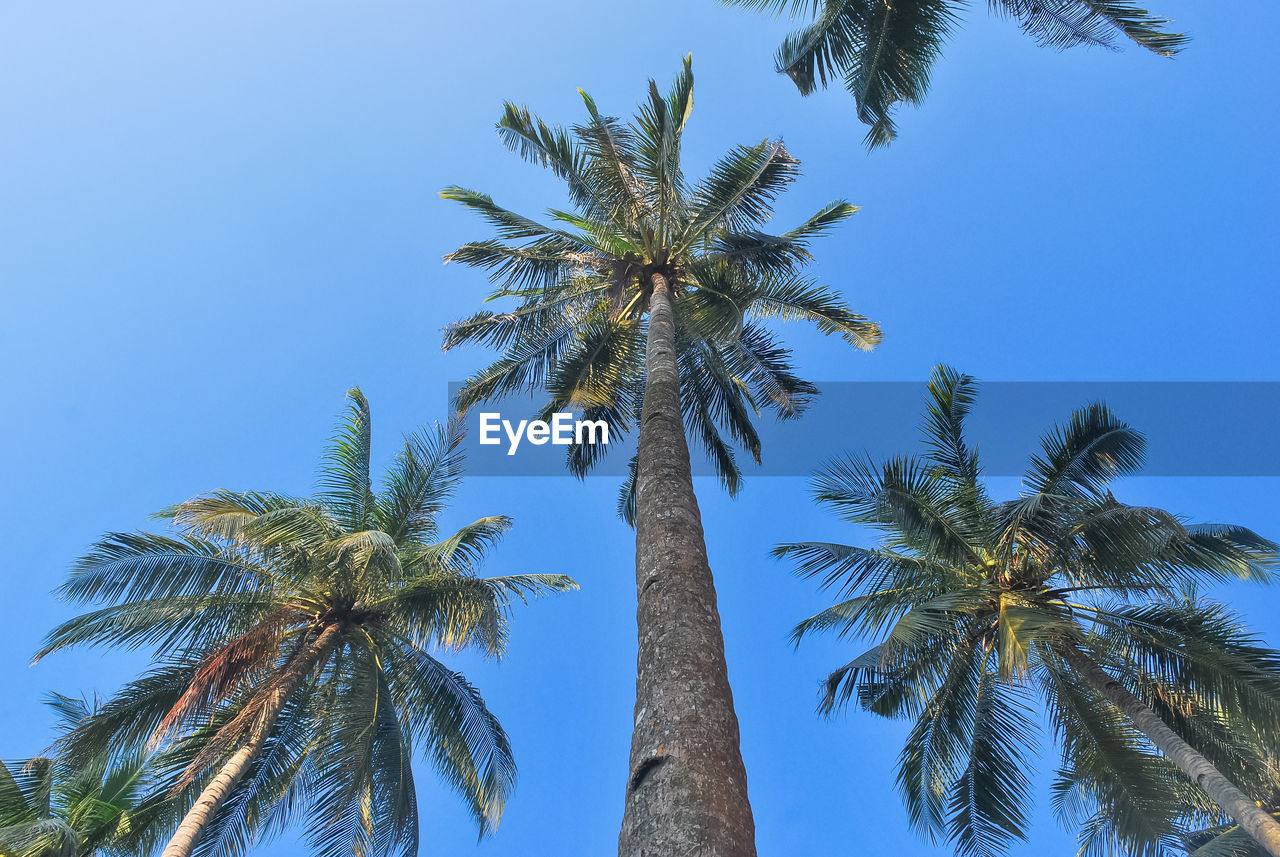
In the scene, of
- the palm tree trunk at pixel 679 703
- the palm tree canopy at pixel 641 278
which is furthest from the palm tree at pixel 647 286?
the palm tree trunk at pixel 679 703

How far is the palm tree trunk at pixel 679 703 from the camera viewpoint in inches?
153

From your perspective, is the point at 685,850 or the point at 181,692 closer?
the point at 685,850

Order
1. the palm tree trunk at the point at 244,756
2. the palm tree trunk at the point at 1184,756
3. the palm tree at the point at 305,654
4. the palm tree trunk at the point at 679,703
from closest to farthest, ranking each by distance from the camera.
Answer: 1. the palm tree trunk at the point at 679,703
2. the palm tree trunk at the point at 1184,756
3. the palm tree trunk at the point at 244,756
4. the palm tree at the point at 305,654

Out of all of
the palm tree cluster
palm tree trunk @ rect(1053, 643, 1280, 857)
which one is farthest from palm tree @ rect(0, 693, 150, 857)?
palm tree trunk @ rect(1053, 643, 1280, 857)

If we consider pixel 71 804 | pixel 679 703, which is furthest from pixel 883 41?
pixel 71 804

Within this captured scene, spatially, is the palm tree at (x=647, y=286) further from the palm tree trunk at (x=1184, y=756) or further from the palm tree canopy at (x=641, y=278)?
the palm tree trunk at (x=1184, y=756)

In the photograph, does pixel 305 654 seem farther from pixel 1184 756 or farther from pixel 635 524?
pixel 1184 756

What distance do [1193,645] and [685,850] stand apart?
9.78 m

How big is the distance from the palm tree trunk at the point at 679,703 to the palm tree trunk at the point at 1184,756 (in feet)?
21.1

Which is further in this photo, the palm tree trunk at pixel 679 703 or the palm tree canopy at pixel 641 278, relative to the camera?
the palm tree canopy at pixel 641 278

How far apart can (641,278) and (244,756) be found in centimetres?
839

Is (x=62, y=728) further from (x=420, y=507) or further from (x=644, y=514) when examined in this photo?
(x=644, y=514)

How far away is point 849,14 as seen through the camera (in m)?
11.8

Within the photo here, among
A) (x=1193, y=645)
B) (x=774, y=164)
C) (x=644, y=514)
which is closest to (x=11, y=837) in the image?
(x=644, y=514)
